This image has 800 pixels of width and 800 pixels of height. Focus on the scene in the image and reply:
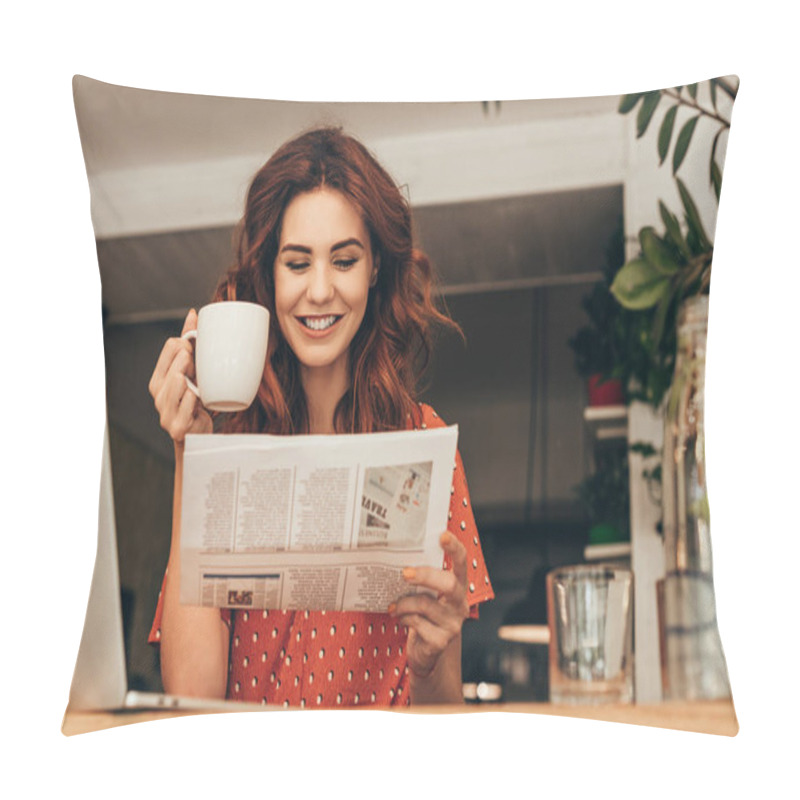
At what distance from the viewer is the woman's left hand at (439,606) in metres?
1.05

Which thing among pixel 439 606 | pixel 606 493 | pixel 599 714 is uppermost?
pixel 606 493

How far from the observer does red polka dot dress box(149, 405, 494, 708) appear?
1.06 m

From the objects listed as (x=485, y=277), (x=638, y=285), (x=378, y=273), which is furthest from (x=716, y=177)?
(x=378, y=273)

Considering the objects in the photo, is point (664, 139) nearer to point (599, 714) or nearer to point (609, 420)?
point (609, 420)

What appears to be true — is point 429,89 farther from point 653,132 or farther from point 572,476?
point 572,476

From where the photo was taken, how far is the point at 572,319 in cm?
110

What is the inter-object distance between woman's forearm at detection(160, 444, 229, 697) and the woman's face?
0.22m

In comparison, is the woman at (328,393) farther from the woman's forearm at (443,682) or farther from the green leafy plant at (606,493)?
the green leafy plant at (606,493)

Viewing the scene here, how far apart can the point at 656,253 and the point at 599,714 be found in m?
0.49

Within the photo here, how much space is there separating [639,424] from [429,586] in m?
0.28

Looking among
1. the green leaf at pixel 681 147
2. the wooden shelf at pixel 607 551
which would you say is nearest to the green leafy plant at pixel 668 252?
the green leaf at pixel 681 147

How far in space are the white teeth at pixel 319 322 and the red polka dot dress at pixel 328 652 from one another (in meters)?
0.21

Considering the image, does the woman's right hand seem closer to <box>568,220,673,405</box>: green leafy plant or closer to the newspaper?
the newspaper

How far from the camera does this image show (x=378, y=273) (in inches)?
43.5
